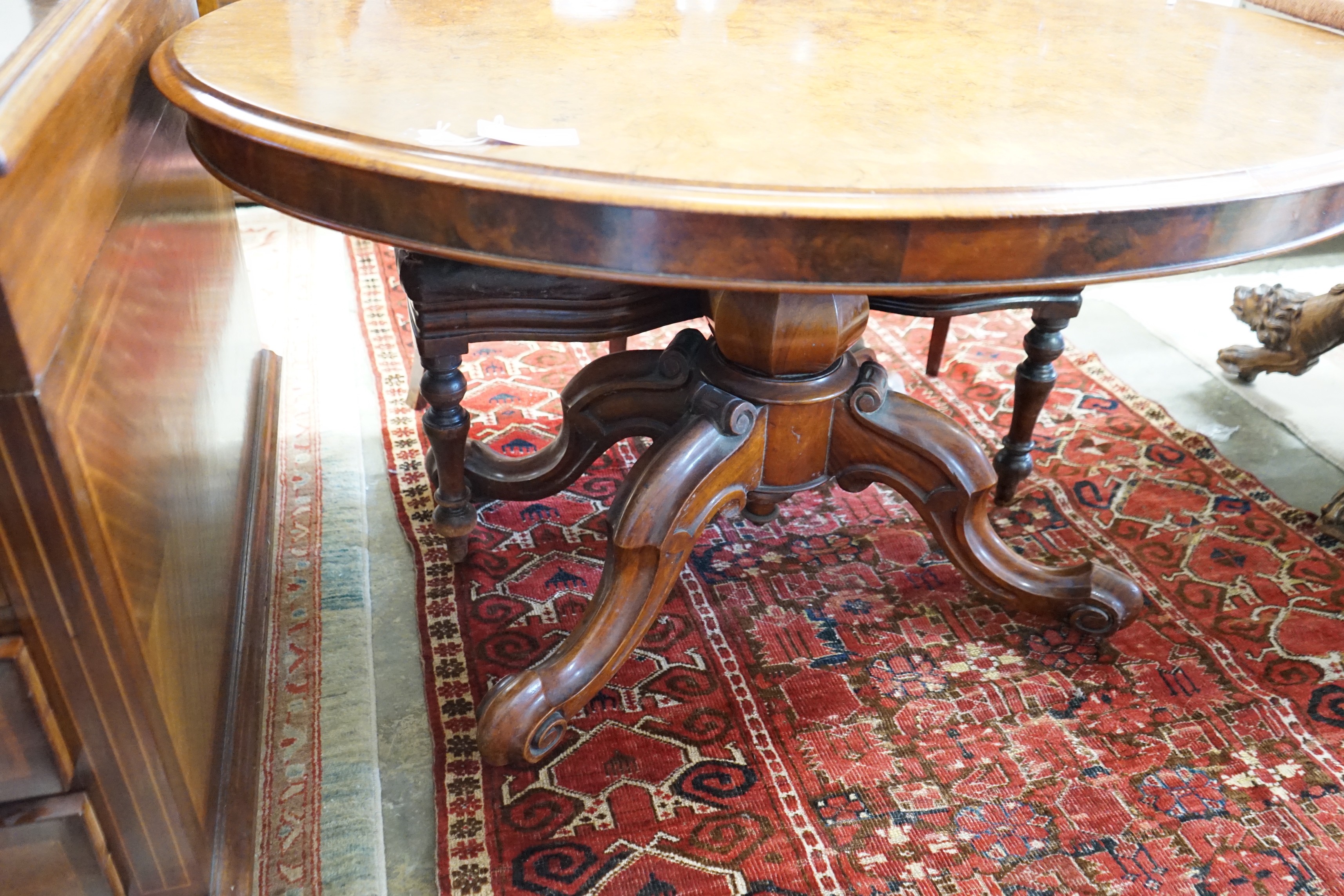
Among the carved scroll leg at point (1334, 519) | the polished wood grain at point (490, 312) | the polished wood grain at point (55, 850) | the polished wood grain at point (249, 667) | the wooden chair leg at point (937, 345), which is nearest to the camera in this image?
the polished wood grain at point (55, 850)

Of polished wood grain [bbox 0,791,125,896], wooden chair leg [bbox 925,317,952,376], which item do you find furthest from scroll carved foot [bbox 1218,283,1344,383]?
polished wood grain [bbox 0,791,125,896]

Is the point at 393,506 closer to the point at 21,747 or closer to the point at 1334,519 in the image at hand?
the point at 21,747

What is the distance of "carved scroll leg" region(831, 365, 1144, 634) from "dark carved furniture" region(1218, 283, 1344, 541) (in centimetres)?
82

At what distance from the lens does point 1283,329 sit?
1796mm

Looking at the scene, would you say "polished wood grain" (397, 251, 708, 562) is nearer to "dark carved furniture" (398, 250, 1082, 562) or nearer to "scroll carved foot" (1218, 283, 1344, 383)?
"dark carved furniture" (398, 250, 1082, 562)

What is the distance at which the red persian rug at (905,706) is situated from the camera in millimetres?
950

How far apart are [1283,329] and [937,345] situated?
0.62m

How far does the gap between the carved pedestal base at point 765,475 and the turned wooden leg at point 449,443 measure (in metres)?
0.24

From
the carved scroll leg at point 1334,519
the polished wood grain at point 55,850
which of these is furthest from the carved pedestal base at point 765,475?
the carved scroll leg at point 1334,519

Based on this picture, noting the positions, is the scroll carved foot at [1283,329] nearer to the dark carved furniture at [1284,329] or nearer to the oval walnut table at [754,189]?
the dark carved furniture at [1284,329]

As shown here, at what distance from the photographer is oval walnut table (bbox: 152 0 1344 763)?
2.11 feet

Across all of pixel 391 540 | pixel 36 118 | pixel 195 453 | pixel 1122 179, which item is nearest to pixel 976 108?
pixel 1122 179

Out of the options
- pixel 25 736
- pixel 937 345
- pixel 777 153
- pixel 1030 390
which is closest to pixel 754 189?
pixel 777 153

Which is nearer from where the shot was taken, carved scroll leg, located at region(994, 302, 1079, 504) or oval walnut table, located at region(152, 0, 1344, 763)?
oval walnut table, located at region(152, 0, 1344, 763)
